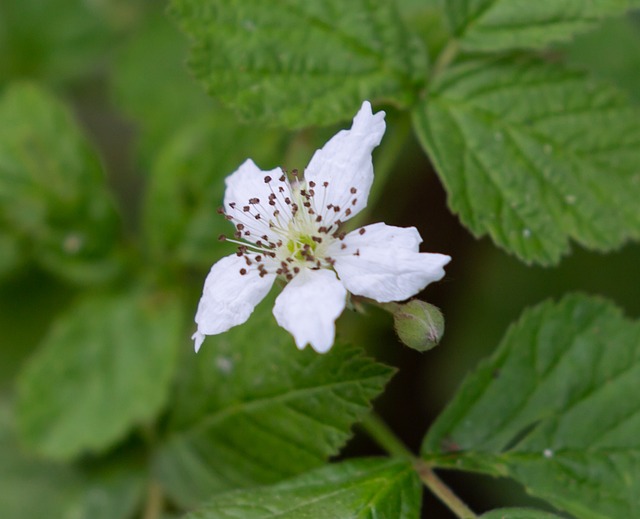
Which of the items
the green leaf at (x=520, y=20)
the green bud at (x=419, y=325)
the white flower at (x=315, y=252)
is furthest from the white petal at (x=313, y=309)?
the green leaf at (x=520, y=20)

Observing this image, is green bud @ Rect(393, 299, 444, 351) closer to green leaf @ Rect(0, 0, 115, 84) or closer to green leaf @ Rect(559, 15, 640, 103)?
green leaf @ Rect(559, 15, 640, 103)

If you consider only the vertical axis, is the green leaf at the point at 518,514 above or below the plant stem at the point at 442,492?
below

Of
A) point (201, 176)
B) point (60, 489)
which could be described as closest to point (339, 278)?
point (201, 176)

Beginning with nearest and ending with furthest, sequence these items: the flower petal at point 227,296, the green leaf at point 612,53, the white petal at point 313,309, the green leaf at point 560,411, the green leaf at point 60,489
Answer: the white petal at point 313,309 → the flower petal at point 227,296 → the green leaf at point 560,411 → the green leaf at point 60,489 → the green leaf at point 612,53

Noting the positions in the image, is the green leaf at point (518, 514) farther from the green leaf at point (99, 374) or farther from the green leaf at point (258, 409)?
the green leaf at point (99, 374)

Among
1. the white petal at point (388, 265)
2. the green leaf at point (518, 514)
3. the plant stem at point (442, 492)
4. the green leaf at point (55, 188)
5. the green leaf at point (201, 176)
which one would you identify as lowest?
the green leaf at point (518, 514)

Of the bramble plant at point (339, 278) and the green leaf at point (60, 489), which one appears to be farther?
the green leaf at point (60, 489)

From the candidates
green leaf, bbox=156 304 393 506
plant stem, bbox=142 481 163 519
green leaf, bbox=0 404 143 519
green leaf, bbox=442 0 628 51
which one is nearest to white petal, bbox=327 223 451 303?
green leaf, bbox=156 304 393 506

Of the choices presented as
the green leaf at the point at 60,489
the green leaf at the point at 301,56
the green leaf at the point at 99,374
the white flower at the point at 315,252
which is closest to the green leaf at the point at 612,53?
the green leaf at the point at 301,56

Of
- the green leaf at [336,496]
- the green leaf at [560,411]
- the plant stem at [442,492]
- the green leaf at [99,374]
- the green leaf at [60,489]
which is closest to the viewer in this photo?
the green leaf at [336,496]
